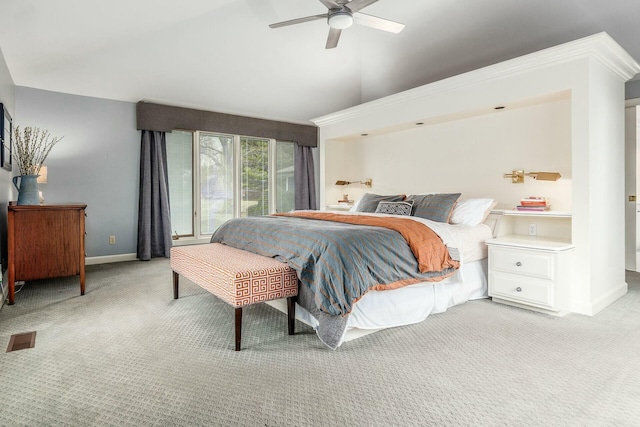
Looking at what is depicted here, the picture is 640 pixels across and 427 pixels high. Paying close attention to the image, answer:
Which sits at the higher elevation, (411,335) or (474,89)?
(474,89)

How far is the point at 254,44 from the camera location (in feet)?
15.4

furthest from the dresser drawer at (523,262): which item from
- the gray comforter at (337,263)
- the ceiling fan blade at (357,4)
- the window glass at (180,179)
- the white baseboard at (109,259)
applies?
the white baseboard at (109,259)

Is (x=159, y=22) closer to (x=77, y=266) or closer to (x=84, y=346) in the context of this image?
(x=77, y=266)

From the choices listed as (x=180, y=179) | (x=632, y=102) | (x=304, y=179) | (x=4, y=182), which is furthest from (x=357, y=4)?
(x=304, y=179)

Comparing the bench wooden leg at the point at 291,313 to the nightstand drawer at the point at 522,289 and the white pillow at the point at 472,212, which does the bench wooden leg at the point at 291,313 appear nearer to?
the nightstand drawer at the point at 522,289

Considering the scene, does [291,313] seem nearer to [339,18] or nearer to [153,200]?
[339,18]

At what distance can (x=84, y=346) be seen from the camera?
2.25 meters

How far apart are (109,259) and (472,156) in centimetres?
480

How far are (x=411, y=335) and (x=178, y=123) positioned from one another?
4.50 m

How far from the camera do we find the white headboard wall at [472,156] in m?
3.55

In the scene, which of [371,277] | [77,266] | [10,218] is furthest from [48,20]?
[371,277]

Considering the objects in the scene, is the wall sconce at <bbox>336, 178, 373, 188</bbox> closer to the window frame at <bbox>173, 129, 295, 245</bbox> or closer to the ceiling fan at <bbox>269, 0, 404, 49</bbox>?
the window frame at <bbox>173, 129, 295, 245</bbox>

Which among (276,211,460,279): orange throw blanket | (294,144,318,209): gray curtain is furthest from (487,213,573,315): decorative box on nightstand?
(294,144,318,209): gray curtain

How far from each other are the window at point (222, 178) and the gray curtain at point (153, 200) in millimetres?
271
